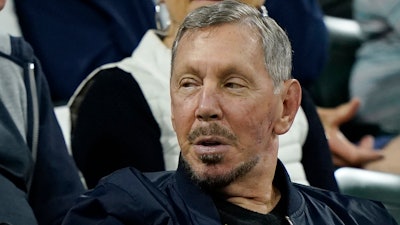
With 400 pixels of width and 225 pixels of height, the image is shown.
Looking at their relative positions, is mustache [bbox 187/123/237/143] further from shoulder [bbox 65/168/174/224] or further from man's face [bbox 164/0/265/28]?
man's face [bbox 164/0/265/28]

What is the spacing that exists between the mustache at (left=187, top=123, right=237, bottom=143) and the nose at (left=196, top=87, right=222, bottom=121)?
1cm

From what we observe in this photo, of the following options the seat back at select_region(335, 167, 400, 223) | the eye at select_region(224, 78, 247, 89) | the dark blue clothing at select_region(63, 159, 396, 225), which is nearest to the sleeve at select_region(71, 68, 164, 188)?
the dark blue clothing at select_region(63, 159, 396, 225)

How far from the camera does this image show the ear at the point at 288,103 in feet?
5.42

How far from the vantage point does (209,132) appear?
5.11 ft

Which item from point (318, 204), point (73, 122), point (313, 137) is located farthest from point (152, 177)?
point (313, 137)

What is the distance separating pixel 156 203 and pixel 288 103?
0.90 feet

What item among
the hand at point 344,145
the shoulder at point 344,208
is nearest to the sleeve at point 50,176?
the shoulder at point 344,208

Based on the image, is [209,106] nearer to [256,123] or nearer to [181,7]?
[256,123]

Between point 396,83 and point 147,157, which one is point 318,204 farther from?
point 396,83

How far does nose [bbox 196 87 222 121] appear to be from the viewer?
5.08 ft

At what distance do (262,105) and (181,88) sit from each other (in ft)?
0.39

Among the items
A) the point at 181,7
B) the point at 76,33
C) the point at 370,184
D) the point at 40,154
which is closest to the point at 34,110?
the point at 40,154

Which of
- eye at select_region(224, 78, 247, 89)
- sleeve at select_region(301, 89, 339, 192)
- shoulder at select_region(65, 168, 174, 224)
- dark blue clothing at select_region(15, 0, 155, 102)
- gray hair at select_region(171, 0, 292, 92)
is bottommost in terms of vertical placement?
sleeve at select_region(301, 89, 339, 192)

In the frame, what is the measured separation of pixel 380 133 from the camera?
2588 millimetres
